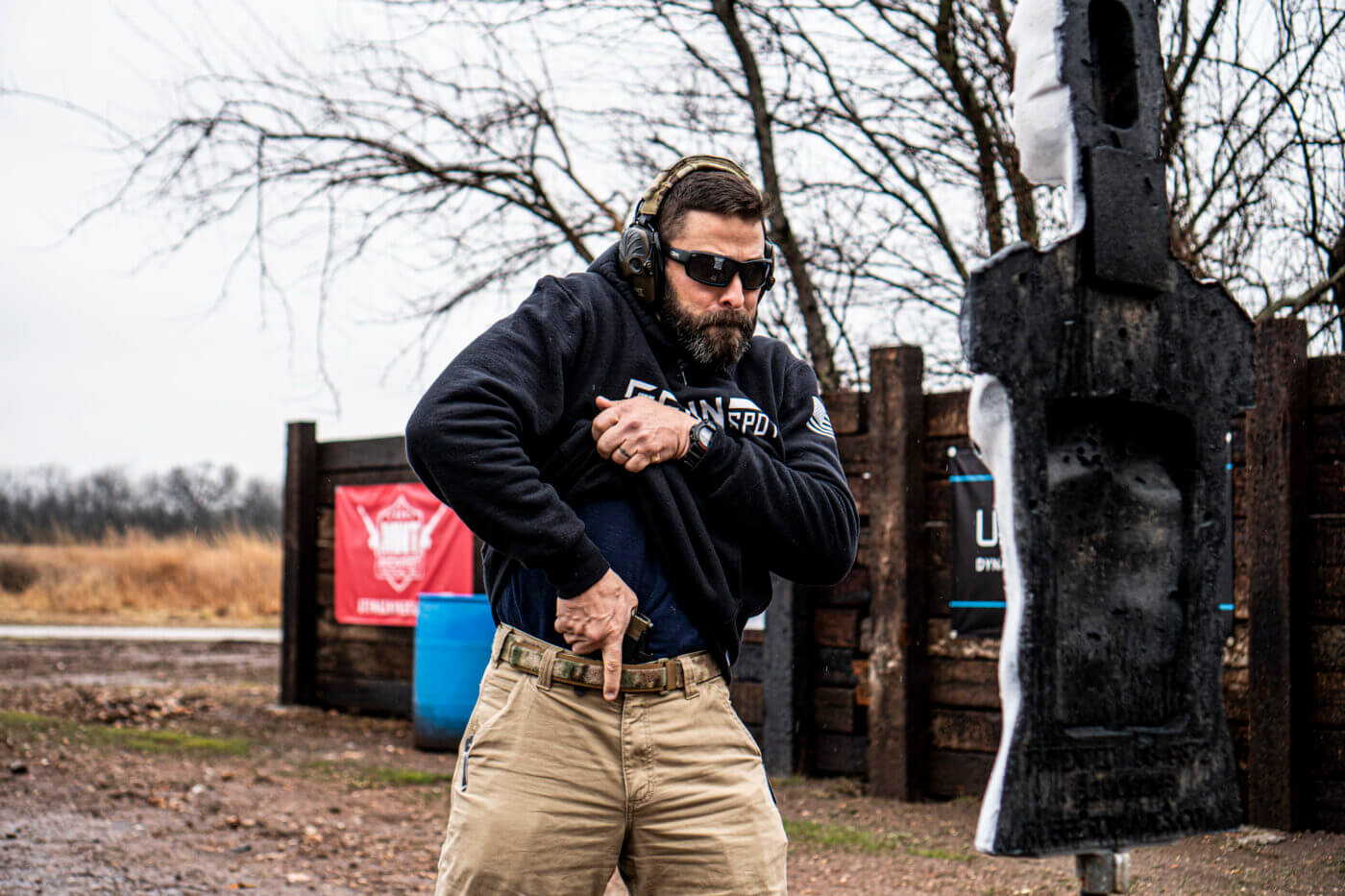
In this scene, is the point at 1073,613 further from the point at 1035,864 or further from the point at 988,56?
the point at 988,56

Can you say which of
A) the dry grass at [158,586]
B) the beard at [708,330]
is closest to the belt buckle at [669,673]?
the beard at [708,330]

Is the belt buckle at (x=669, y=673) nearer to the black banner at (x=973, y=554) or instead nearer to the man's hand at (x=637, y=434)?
the man's hand at (x=637, y=434)

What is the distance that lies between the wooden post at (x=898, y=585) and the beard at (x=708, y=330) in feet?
14.7

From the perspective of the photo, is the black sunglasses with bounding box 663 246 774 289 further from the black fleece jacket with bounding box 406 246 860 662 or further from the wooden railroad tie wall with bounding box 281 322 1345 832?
the wooden railroad tie wall with bounding box 281 322 1345 832

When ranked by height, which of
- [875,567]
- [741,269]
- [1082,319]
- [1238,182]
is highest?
[1238,182]

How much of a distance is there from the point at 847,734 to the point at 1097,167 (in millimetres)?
5694

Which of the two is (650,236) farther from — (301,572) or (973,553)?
(301,572)

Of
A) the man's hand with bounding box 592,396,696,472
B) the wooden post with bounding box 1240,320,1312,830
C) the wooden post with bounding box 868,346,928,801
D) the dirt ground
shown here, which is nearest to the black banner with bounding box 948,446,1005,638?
the wooden post with bounding box 868,346,928,801

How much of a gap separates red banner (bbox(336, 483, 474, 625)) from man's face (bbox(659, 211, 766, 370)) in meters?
7.13

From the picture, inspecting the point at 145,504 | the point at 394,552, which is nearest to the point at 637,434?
the point at 394,552

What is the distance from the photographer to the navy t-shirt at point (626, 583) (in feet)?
7.88

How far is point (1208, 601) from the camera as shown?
2.09 metres

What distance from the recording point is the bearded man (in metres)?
2.27

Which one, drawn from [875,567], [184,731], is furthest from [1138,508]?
[184,731]
